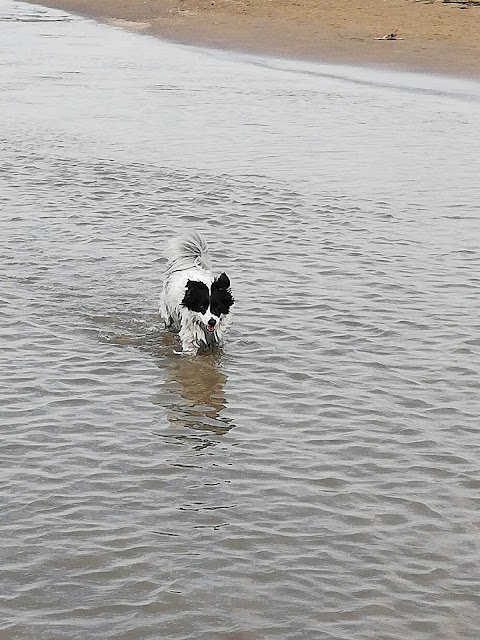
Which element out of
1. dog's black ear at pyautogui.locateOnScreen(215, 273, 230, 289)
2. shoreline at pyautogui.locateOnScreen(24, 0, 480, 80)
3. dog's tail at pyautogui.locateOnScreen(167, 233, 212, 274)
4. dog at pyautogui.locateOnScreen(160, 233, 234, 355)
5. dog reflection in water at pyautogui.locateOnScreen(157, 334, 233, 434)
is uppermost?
shoreline at pyautogui.locateOnScreen(24, 0, 480, 80)

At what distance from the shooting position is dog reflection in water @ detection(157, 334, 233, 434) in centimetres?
668

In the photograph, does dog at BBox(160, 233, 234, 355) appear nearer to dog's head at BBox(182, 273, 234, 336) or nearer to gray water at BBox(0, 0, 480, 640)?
dog's head at BBox(182, 273, 234, 336)

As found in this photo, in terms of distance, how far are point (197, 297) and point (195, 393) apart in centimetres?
88

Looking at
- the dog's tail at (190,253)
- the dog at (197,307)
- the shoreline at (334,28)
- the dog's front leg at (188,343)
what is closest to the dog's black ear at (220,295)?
the dog at (197,307)

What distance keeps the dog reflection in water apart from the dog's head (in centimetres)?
25

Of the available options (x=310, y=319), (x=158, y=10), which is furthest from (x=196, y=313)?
(x=158, y=10)

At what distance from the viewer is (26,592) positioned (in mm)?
4754

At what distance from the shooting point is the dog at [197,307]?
774 centimetres

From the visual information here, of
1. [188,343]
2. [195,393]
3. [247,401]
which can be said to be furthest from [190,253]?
[247,401]

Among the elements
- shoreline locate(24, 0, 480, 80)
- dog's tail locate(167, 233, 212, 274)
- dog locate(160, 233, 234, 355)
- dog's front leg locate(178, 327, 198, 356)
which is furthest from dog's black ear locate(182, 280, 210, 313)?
shoreline locate(24, 0, 480, 80)

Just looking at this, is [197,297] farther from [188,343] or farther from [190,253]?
[190,253]

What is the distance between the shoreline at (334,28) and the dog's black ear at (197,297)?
15.1 m

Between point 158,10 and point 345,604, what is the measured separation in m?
30.3

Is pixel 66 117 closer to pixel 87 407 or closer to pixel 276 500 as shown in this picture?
pixel 87 407
